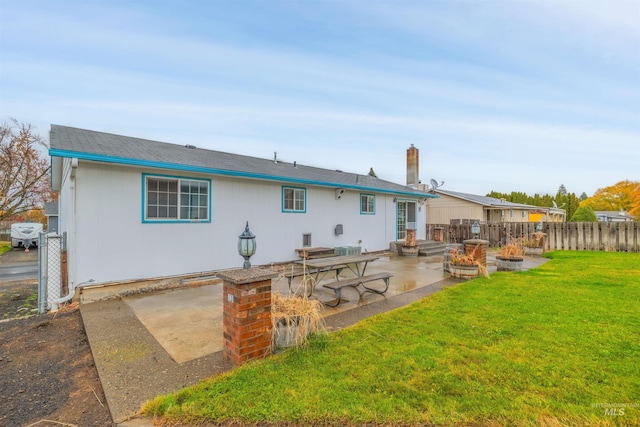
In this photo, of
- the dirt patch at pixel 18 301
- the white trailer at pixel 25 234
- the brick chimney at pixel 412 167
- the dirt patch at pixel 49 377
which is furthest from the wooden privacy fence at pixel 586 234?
the white trailer at pixel 25 234

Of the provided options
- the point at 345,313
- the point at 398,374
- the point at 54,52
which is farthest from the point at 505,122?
the point at 54,52

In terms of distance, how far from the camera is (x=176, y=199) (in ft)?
21.9

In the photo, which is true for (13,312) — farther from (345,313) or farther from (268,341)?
(345,313)

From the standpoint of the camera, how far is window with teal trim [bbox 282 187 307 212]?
8.79 meters

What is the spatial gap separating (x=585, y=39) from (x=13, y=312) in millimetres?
16147

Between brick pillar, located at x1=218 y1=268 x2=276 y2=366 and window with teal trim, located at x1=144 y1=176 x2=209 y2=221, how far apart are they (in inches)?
174

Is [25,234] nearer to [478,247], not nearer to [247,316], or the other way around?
[247,316]

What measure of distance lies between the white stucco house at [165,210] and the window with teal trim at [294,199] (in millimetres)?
32

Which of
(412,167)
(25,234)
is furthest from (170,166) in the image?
(25,234)

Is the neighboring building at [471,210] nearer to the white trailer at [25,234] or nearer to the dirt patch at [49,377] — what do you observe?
the dirt patch at [49,377]

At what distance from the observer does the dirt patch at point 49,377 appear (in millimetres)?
2289

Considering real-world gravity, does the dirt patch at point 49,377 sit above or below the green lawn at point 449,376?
below

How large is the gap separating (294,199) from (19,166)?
64.9ft

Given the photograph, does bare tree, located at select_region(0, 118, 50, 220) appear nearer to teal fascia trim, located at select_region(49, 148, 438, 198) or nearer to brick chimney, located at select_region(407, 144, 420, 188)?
teal fascia trim, located at select_region(49, 148, 438, 198)
